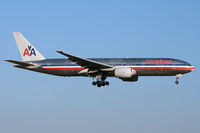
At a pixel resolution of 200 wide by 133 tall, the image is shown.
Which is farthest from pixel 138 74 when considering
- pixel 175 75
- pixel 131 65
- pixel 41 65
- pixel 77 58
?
pixel 41 65

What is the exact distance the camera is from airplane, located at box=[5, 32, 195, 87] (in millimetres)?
50844

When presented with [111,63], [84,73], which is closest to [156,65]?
[111,63]

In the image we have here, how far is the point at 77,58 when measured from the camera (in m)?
49.6

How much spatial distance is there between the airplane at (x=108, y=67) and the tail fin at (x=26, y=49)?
1.72 m

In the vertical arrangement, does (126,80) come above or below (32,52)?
below

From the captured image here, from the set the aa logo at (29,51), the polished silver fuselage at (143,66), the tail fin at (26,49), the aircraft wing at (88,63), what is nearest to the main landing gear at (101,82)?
the polished silver fuselage at (143,66)

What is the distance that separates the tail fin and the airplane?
172 centimetres

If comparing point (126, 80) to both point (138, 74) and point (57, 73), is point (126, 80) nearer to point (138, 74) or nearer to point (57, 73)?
point (138, 74)

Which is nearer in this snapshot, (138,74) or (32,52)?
(138,74)

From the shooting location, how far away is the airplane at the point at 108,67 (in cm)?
5084

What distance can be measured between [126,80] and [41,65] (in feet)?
38.9

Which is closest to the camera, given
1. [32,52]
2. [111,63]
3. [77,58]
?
[77,58]

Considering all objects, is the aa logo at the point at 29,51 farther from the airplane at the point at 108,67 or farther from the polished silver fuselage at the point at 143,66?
the polished silver fuselage at the point at 143,66

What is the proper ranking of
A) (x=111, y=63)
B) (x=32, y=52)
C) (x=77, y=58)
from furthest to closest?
(x=32, y=52) < (x=111, y=63) < (x=77, y=58)
